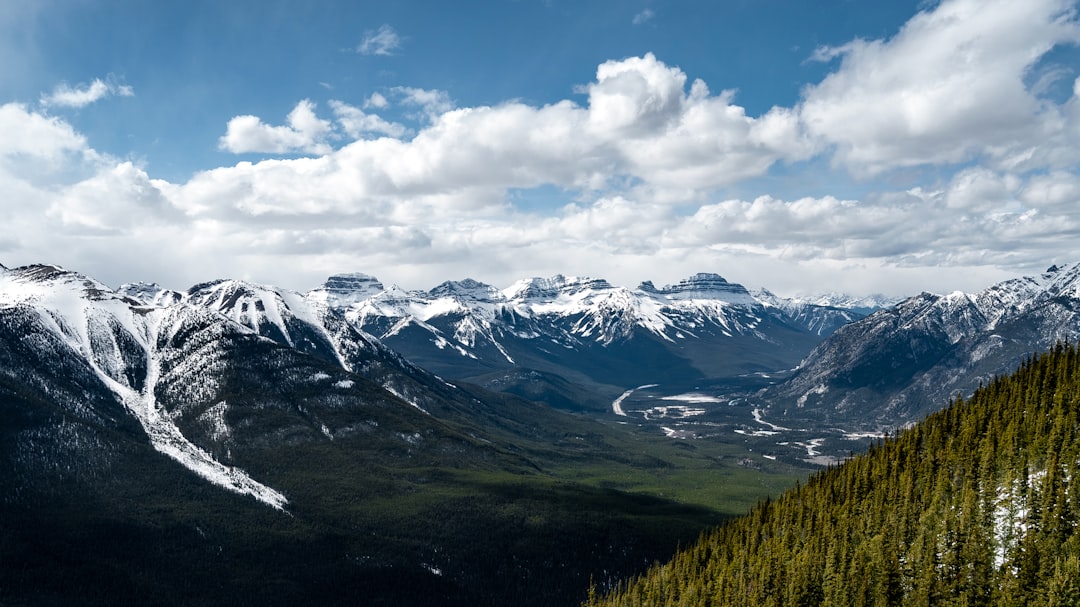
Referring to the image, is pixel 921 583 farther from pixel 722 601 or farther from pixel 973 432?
pixel 973 432

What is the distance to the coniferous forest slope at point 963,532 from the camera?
5354 inches

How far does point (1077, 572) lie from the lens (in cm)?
12288

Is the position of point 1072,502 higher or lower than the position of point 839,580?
higher

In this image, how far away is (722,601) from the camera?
18175 centimetres

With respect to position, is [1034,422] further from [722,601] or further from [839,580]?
[722,601]

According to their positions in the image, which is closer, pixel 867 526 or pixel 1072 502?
pixel 1072 502

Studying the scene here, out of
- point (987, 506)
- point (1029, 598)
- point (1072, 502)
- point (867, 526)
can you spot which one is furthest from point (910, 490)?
point (1029, 598)

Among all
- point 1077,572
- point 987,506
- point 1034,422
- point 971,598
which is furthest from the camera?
point 1034,422

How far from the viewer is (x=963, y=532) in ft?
490

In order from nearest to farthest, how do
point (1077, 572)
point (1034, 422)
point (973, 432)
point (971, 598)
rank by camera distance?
point (1077, 572), point (971, 598), point (1034, 422), point (973, 432)

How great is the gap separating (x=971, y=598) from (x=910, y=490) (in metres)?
44.2

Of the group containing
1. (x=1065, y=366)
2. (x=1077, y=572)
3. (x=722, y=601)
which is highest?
(x=1065, y=366)

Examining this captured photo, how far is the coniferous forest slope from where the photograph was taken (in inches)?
Answer: 5354

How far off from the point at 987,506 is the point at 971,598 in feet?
82.8
